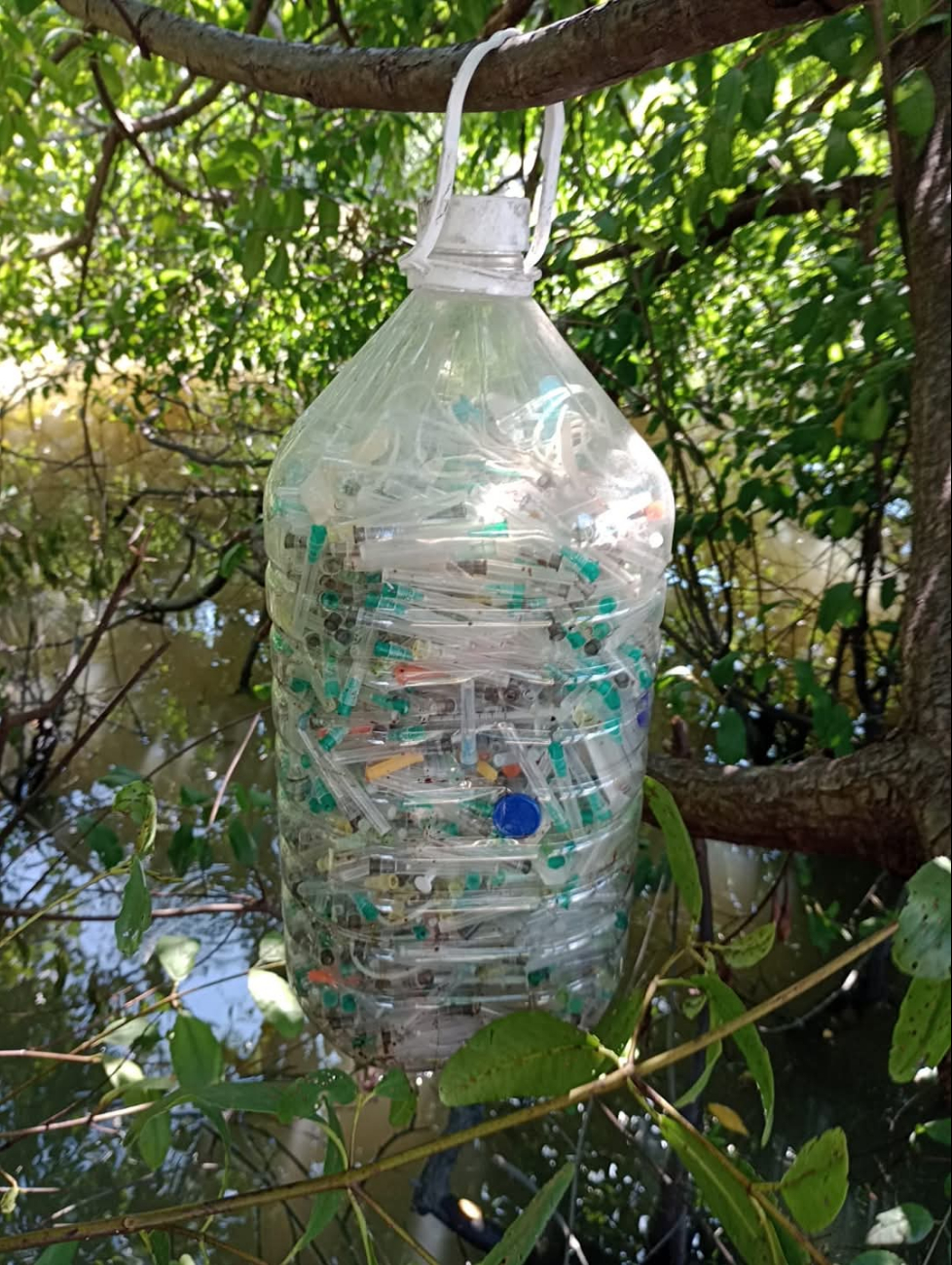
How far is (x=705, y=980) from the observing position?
1.83 feet

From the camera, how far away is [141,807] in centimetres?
69

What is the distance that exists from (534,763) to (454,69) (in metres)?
0.48

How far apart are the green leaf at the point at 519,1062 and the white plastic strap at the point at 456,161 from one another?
0.49 m

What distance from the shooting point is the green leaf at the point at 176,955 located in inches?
31.0

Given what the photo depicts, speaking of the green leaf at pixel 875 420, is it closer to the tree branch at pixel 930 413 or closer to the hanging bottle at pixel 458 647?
the tree branch at pixel 930 413

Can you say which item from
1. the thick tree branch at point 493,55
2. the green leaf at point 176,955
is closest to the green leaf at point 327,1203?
the green leaf at point 176,955

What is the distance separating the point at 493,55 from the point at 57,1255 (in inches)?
31.8

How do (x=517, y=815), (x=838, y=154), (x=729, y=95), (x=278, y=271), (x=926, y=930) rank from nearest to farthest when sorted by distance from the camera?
1. (x=926, y=930)
2. (x=517, y=815)
3. (x=729, y=95)
4. (x=838, y=154)
5. (x=278, y=271)

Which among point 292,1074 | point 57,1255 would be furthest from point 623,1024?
point 292,1074

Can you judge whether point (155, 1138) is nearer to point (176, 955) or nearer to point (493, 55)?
point (176, 955)

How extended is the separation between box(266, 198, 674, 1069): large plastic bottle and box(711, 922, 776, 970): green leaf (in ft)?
0.56

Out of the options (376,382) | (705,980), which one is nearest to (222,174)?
(376,382)

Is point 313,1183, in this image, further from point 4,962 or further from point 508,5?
point 4,962

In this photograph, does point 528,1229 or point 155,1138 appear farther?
point 155,1138
